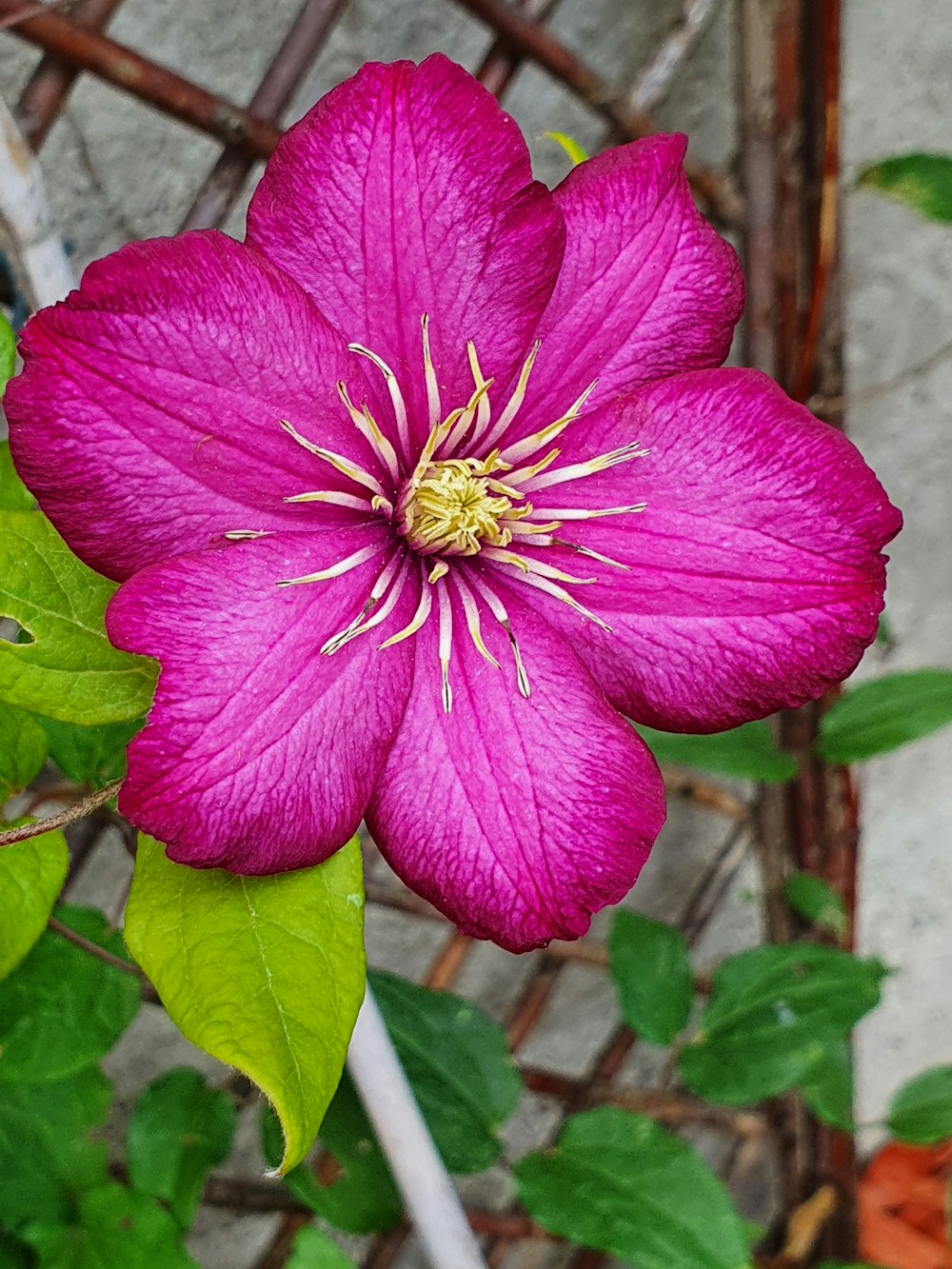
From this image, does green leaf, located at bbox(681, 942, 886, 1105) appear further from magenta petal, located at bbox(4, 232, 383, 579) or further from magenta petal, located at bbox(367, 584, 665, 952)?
magenta petal, located at bbox(4, 232, 383, 579)

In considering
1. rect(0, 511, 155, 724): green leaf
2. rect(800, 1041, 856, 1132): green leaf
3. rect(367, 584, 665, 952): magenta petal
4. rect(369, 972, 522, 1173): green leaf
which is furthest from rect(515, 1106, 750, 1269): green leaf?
rect(0, 511, 155, 724): green leaf

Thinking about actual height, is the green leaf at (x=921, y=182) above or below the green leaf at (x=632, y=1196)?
above

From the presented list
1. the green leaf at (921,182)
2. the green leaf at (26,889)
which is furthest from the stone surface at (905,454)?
the green leaf at (26,889)

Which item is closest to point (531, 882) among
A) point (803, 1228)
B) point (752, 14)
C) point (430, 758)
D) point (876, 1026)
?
point (430, 758)

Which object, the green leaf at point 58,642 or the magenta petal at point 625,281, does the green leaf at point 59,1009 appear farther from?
the magenta petal at point 625,281

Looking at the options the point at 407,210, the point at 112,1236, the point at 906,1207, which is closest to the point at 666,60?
the point at 407,210

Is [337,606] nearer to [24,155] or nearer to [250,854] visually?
[250,854]
